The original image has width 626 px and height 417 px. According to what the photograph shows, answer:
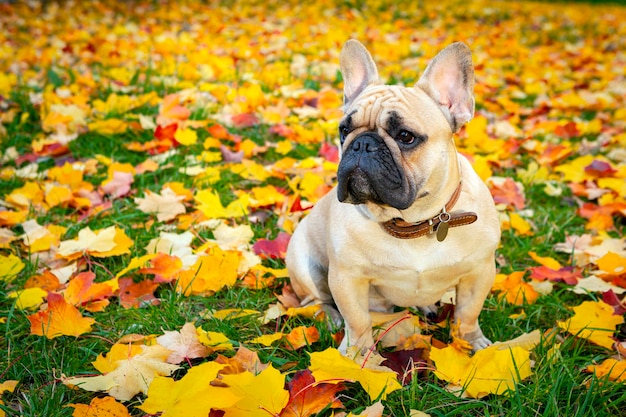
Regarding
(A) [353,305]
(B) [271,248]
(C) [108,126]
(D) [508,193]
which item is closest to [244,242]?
(B) [271,248]

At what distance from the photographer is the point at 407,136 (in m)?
2.12

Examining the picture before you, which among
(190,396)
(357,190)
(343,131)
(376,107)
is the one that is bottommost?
(190,396)

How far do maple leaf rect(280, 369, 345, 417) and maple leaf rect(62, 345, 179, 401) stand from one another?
43 cm

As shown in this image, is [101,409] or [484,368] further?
[484,368]

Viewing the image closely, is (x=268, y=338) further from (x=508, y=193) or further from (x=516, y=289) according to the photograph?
(x=508, y=193)

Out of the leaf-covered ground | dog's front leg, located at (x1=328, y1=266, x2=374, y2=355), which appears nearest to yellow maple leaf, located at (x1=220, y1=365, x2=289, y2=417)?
the leaf-covered ground

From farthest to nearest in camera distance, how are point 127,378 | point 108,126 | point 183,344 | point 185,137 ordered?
point 108,126
point 185,137
point 183,344
point 127,378

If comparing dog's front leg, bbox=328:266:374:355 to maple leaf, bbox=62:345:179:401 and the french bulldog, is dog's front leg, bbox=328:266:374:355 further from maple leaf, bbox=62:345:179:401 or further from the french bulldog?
maple leaf, bbox=62:345:179:401

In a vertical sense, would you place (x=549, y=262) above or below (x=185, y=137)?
below

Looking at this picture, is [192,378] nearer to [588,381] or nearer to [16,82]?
[588,381]

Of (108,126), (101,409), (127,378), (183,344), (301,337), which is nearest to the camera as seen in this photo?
(101,409)

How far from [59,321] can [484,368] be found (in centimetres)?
158

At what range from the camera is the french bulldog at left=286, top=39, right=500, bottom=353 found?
211cm

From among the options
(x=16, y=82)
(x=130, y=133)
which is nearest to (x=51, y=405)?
(x=130, y=133)
